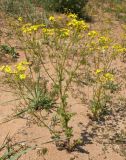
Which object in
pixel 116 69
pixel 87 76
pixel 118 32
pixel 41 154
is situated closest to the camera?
pixel 41 154

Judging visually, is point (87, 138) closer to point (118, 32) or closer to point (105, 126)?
point (105, 126)

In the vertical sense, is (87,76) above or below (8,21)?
below

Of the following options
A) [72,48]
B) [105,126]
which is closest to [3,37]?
[72,48]

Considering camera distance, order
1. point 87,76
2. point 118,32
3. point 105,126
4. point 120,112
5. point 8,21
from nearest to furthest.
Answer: point 105,126
point 120,112
point 87,76
point 8,21
point 118,32

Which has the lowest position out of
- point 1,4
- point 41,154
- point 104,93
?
point 41,154

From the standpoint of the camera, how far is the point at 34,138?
4.62 metres

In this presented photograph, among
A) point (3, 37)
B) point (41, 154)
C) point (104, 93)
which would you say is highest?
point (3, 37)

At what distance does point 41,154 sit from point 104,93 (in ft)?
5.41

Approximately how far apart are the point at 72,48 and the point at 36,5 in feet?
8.60

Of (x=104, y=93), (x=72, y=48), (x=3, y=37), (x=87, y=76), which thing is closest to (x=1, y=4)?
(x=3, y=37)

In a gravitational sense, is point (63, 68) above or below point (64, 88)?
above

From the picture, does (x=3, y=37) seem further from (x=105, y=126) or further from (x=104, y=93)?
(x=105, y=126)

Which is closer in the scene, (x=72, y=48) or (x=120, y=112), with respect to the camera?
(x=120, y=112)

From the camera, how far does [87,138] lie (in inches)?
187
